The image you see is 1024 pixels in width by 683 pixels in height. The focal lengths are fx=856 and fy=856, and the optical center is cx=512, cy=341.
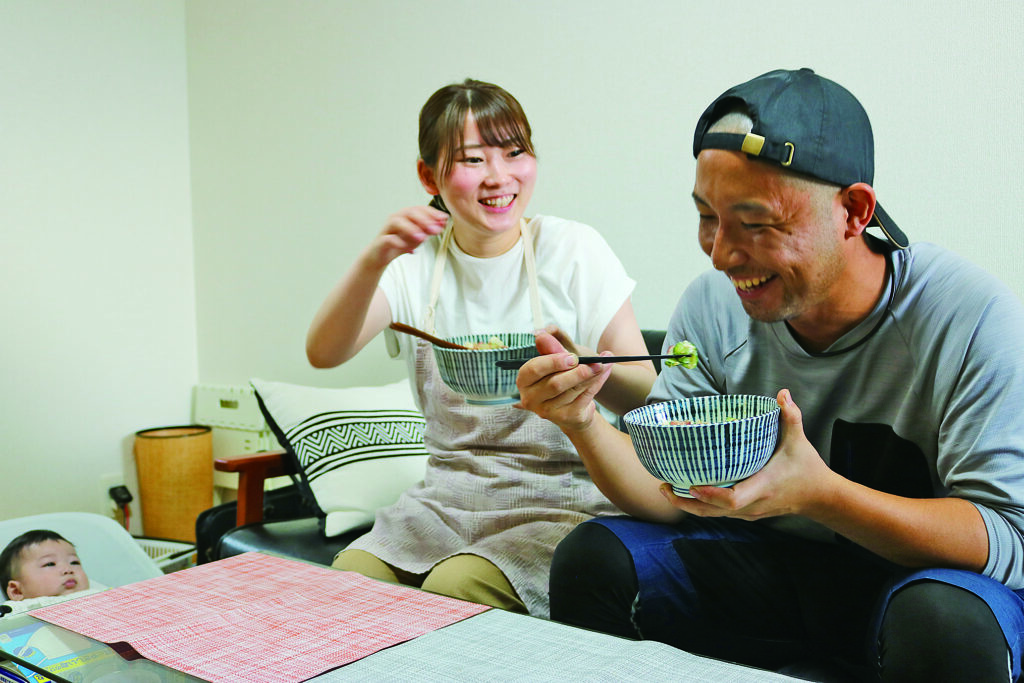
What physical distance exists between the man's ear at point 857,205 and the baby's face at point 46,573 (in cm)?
177

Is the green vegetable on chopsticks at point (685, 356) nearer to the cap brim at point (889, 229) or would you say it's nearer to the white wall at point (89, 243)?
the cap brim at point (889, 229)

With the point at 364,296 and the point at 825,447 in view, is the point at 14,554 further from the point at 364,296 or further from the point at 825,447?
the point at 825,447

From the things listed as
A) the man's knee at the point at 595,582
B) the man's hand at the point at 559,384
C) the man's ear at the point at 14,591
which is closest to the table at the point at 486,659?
the man's knee at the point at 595,582

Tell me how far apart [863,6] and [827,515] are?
1.24 meters

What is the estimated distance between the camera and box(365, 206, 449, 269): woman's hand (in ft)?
4.66

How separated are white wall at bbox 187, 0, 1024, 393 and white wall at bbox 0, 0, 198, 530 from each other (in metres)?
0.12

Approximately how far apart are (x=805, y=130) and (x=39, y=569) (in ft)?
6.02

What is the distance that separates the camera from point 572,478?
161 centimetres

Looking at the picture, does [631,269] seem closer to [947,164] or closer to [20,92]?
[947,164]

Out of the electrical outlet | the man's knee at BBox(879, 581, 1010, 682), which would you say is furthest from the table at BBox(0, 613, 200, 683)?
the electrical outlet

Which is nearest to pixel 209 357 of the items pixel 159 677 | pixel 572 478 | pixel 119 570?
pixel 119 570

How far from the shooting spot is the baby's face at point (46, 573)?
75.1 inches

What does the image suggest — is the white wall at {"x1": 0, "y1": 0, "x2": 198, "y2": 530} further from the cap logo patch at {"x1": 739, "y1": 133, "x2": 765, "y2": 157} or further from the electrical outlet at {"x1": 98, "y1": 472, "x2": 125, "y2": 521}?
the cap logo patch at {"x1": 739, "y1": 133, "x2": 765, "y2": 157}

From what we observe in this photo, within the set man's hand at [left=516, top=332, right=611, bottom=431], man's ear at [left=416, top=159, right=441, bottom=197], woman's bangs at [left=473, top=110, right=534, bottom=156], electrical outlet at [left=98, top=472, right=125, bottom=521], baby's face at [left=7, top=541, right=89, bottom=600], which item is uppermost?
woman's bangs at [left=473, top=110, right=534, bottom=156]
